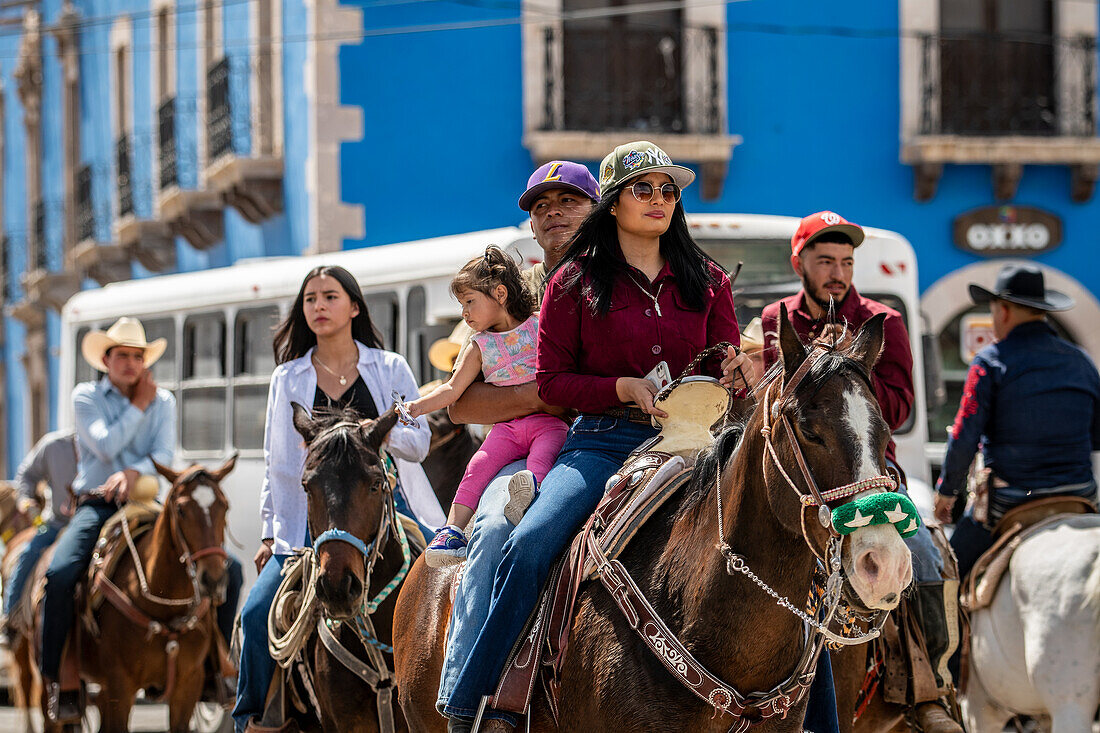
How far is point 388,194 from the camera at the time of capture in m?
17.7

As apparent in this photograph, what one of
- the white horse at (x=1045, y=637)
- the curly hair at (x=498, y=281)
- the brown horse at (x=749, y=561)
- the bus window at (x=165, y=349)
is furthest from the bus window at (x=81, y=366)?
the brown horse at (x=749, y=561)

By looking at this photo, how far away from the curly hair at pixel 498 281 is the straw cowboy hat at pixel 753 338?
158 cm

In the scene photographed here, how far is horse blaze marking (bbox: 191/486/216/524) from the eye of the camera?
9172 millimetres

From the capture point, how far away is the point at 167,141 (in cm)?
2327

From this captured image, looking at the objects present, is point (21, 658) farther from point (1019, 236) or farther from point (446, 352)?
point (1019, 236)

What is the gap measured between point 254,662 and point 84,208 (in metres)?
23.9

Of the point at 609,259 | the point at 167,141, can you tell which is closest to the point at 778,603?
the point at 609,259

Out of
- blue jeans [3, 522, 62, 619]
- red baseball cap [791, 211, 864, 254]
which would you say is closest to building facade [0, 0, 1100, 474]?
blue jeans [3, 522, 62, 619]

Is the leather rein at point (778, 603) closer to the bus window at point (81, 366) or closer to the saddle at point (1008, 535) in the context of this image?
the saddle at point (1008, 535)

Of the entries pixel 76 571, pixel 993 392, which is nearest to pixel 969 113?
pixel 993 392

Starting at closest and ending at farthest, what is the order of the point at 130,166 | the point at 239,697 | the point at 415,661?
the point at 415,661, the point at 239,697, the point at 130,166

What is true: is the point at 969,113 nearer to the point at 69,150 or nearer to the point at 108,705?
the point at 108,705

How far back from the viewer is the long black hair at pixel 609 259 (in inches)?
194

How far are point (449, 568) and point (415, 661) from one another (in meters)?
0.35
